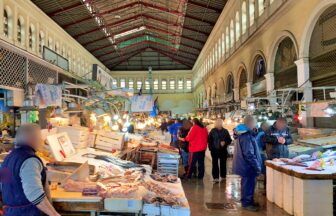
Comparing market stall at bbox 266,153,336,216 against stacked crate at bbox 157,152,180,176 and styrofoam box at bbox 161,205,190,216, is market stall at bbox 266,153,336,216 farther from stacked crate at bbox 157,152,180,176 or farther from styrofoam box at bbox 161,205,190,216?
styrofoam box at bbox 161,205,190,216

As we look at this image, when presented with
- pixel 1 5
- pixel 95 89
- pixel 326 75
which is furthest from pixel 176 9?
pixel 95 89

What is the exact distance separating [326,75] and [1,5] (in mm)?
13907

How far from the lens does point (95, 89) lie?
7914 mm

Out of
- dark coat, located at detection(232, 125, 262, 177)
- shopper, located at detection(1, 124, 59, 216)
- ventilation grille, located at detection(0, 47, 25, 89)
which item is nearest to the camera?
shopper, located at detection(1, 124, 59, 216)

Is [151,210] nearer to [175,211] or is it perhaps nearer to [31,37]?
[175,211]

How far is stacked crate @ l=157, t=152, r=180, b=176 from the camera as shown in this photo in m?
7.68

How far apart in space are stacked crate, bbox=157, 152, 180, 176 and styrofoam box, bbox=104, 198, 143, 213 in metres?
3.85

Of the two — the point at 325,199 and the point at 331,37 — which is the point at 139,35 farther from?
the point at 325,199

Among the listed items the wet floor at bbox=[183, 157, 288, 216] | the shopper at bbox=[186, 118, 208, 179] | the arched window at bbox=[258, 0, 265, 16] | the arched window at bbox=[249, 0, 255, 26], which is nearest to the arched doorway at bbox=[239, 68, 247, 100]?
Result: the arched window at bbox=[249, 0, 255, 26]

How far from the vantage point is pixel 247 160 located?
6.52m

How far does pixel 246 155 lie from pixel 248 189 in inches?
28.7

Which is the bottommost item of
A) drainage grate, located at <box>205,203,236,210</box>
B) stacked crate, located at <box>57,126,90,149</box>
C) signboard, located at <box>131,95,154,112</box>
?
drainage grate, located at <box>205,203,236,210</box>

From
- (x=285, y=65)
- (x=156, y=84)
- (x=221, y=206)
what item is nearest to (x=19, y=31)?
(x=285, y=65)

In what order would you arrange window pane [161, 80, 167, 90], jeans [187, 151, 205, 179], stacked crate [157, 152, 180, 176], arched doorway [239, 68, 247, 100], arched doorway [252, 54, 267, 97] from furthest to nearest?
window pane [161, 80, 167, 90], arched doorway [239, 68, 247, 100], arched doorway [252, 54, 267, 97], jeans [187, 151, 205, 179], stacked crate [157, 152, 180, 176]
